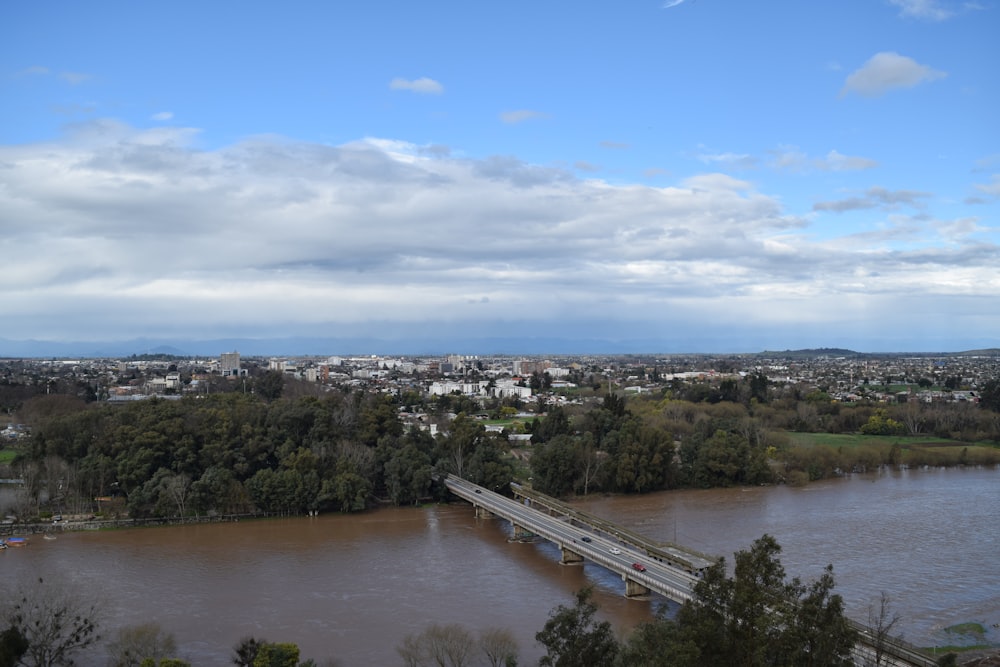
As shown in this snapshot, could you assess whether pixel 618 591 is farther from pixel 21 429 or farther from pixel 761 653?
pixel 21 429

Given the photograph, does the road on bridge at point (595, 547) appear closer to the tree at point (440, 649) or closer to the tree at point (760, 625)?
the tree at point (440, 649)

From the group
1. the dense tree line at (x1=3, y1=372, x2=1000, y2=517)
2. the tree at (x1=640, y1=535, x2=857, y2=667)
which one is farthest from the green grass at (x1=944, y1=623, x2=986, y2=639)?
the dense tree line at (x1=3, y1=372, x2=1000, y2=517)

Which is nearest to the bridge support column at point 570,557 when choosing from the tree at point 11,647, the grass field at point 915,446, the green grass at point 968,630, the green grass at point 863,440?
the green grass at point 968,630

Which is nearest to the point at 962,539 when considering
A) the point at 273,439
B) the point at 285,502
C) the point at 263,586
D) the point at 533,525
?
the point at 533,525

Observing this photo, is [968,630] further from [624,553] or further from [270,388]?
[270,388]

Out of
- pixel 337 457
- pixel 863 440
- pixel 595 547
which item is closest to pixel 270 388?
pixel 337 457

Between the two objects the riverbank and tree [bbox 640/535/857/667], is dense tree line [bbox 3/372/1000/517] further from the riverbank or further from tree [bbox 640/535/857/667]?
tree [bbox 640/535/857/667]
